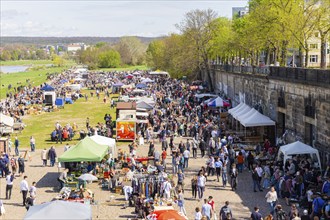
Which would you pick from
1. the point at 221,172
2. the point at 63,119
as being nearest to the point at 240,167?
the point at 221,172

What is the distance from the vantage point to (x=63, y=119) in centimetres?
4459

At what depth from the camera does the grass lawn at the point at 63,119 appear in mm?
34500

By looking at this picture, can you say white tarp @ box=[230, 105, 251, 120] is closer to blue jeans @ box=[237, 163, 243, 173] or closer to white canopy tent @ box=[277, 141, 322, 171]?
blue jeans @ box=[237, 163, 243, 173]

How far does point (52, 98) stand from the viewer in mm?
53281

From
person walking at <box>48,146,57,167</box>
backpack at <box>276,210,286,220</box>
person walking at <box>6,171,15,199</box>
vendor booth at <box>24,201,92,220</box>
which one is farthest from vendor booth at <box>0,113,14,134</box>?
backpack at <box>276,210,286,220</box>

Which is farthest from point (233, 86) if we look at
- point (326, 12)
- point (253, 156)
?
point (253, 156)

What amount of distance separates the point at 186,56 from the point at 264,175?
130 ft

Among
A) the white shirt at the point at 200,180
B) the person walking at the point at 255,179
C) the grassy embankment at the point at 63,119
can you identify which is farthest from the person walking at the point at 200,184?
the grassy embankment at the point at 63,119

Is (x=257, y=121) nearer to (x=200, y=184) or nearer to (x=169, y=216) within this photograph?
(x=200, y=184)

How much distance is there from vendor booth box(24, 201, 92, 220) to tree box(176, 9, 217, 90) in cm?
4708

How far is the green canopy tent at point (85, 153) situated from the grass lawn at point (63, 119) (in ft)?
32.9

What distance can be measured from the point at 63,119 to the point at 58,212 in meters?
32.3

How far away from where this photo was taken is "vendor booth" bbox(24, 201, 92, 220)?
42.3 ft

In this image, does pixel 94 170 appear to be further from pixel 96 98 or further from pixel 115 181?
pixel 96 98
